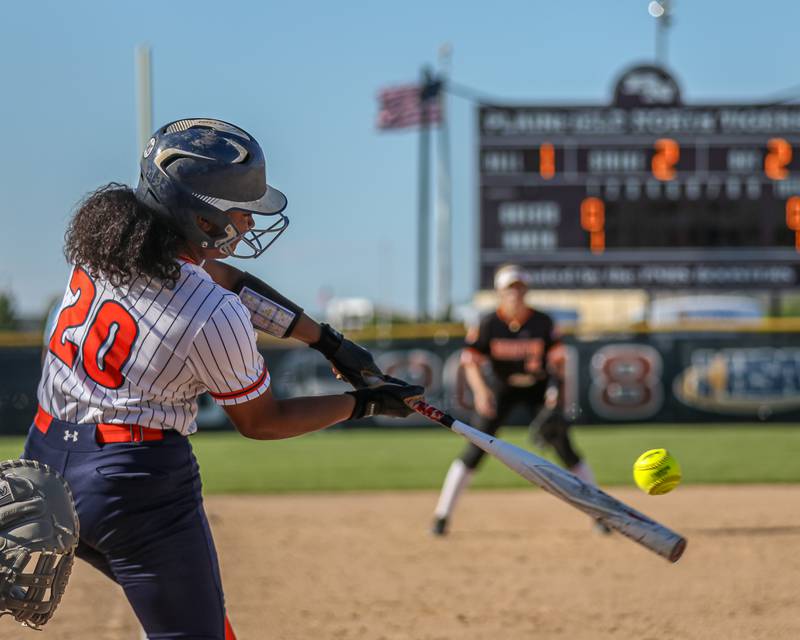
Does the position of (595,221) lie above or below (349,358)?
below

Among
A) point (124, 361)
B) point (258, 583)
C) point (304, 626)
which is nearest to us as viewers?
point (124, 361)

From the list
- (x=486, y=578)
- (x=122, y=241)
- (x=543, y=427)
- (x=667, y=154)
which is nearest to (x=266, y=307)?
(x=122, y=241)

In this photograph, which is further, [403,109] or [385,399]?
[403,109]

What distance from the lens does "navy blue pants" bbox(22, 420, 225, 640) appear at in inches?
127

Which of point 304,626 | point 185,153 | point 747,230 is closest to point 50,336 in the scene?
A: point 185,153

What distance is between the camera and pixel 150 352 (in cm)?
322

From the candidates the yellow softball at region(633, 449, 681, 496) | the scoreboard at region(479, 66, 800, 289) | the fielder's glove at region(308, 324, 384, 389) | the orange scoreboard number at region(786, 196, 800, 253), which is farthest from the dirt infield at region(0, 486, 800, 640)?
the orange scoreboard number at region(786, 196, 800, 253)

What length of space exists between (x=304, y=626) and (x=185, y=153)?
3416 millimetres

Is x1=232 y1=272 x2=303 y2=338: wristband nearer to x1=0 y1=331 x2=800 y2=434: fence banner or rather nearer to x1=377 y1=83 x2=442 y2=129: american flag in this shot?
x1=0 y1=331 x2=800 y2=434: fence banner

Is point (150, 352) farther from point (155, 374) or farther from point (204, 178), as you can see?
point (204, 178)

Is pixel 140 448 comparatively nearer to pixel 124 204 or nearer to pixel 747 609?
pixel 124 204

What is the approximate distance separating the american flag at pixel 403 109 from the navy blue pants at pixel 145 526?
2359 cm

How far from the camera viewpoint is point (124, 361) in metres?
3.22

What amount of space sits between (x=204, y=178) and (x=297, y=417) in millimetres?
735
